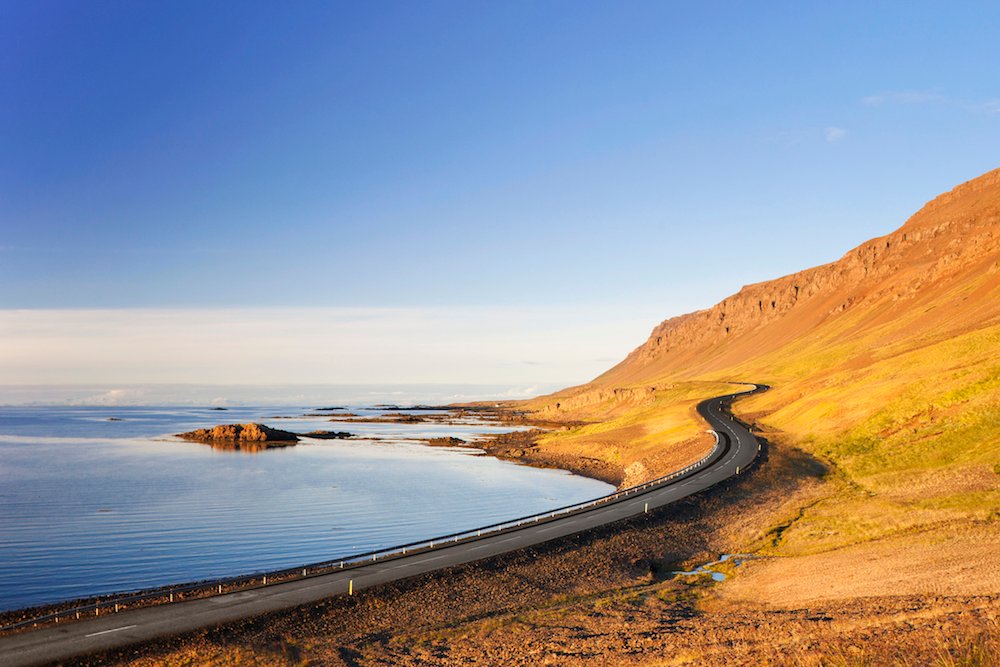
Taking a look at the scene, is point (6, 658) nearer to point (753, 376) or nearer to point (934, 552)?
point (934, 552)

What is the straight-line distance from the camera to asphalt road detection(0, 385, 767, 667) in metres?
26.2

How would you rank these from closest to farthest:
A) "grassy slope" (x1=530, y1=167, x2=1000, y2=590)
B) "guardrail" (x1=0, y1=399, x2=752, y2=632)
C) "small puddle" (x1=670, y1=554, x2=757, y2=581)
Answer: "guardrail" (x1=0, y1=399, x2=752, y2=632)
"small puddle" (x1=670, y1=554, x2=757, y2=581)
"grassy slope" (x1=530, y1=167, x2=1000, y2=590)

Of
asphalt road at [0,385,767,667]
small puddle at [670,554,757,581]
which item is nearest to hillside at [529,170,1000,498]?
small puddle at [670,554,757,581]

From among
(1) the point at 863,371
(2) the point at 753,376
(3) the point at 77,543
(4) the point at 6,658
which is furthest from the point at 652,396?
(4) the point at 6,658

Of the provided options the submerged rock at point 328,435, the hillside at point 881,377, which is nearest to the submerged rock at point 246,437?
the submerged rock at point 328,435

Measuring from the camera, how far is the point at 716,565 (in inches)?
1644

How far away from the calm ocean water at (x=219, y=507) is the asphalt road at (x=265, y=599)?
1062cm

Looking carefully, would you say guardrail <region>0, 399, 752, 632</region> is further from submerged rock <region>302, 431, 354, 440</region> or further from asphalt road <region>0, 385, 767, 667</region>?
submerged rock <region>302, 431, 354, 440</region>

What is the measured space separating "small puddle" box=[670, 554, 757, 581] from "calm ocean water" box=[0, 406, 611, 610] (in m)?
21.9

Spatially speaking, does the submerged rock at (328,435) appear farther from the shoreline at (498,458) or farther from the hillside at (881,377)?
the hillside at (881,377)

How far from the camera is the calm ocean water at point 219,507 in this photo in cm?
4456

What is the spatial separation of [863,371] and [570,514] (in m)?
72.5

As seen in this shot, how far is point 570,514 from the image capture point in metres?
51.6

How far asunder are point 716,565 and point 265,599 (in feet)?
84.9
